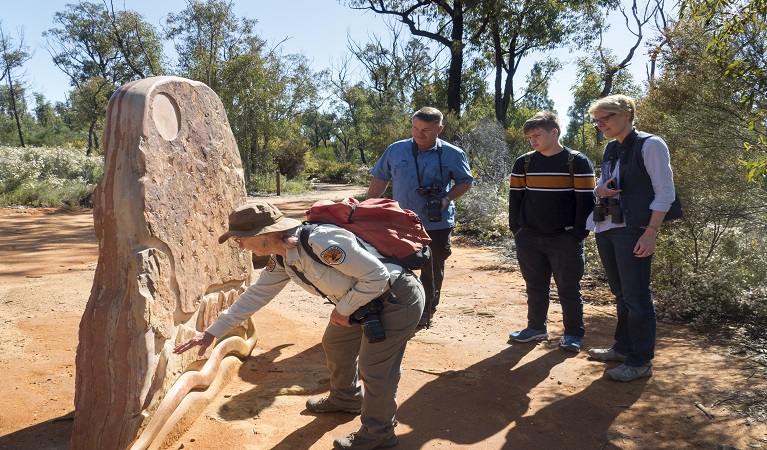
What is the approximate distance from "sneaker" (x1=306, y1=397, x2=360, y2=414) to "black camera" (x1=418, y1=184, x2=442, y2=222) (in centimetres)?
169

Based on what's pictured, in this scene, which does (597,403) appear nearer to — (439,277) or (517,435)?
(517,435)

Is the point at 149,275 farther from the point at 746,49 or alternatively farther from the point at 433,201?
the point at 746,49

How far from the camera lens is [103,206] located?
3207 millimetres

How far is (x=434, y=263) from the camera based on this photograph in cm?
498

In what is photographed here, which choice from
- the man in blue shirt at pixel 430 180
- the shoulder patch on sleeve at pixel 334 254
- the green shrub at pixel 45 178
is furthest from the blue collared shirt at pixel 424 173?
the green shrub at pixel 45 178

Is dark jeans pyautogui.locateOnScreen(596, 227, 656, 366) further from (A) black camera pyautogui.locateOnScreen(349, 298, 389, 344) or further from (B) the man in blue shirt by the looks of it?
(A) black camera pyautogui.locateOnScreen(349, 298, 389, 344)

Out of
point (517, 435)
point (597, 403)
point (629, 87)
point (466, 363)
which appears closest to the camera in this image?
point (517, 435)

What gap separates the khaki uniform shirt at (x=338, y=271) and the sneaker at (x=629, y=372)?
6.35 ft

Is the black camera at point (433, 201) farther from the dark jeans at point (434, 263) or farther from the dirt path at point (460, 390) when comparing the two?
the dirt path at point (460, 390)

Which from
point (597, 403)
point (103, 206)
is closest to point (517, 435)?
point (597, 403)

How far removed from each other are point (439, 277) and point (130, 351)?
2701 millimetres

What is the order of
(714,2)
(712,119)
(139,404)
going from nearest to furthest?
1. (139,404)
2. (714,2)
3. (712,119)

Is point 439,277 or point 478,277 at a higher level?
point 439,277

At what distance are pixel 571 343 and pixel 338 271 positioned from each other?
2.44 m
